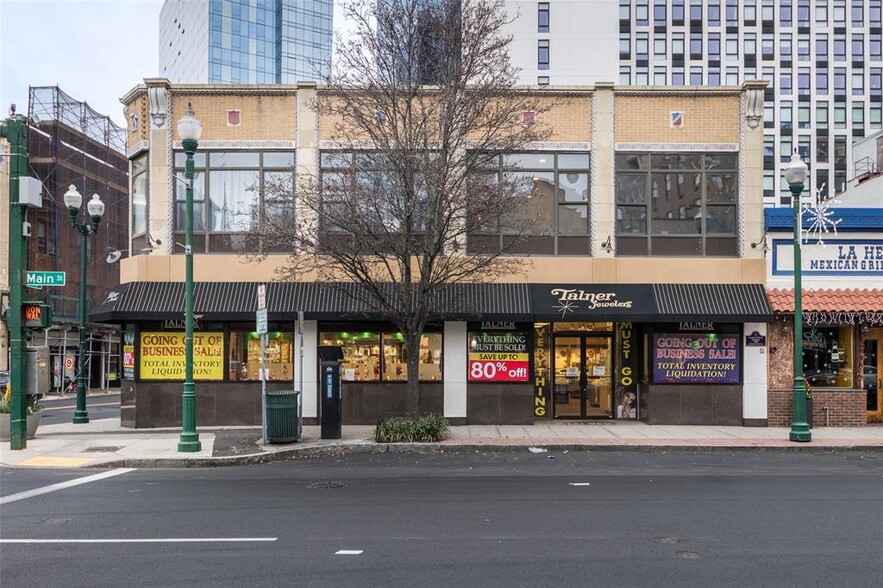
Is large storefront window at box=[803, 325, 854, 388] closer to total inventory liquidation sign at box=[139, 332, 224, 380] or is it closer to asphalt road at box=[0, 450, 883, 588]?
asphalt road at box=[0, 450, 883, 588]

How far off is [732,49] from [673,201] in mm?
59673

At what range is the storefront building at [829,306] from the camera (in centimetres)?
1756

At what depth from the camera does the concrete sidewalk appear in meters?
13.2

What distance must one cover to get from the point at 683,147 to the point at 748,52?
2345 inches

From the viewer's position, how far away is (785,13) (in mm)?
69250

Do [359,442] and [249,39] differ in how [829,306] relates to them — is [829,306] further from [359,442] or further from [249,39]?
[249,39]

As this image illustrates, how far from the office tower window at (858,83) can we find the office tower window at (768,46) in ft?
25.5

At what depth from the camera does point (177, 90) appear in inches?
715

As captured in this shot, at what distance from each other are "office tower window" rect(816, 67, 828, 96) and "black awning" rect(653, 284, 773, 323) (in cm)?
6190

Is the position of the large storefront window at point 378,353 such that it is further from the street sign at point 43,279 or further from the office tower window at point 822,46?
the office tower window at point 822,46

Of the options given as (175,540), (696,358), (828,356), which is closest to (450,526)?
(175,540)

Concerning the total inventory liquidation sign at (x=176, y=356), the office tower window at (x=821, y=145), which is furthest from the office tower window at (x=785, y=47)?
the total inventory liquidation sign at (x=176, y=356)

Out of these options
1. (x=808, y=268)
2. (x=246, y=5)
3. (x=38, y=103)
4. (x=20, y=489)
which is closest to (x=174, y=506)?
(x=20, y=489)

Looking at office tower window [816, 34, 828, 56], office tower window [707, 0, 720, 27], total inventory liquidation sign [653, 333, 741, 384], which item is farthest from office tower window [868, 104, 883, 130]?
total inventory liquidation sign [653, 333, 741, 384]
